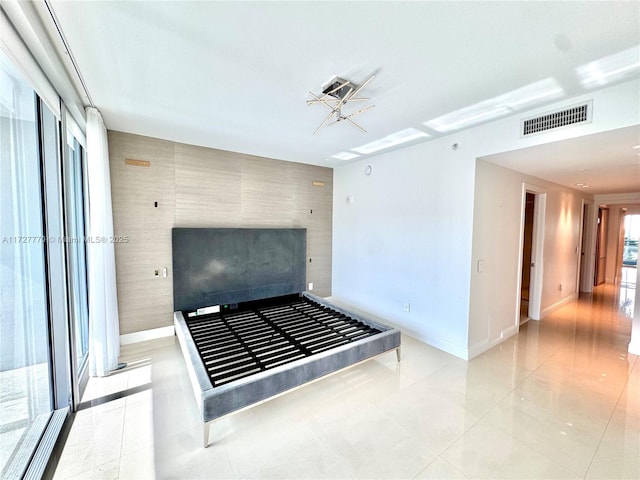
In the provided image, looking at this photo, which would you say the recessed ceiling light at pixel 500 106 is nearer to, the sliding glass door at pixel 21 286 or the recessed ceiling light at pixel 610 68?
the recessed ceiling light at pixel 610 68

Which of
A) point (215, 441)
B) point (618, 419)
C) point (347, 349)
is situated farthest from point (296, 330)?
point (618, 419)

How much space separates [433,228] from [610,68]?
1951 millimetres

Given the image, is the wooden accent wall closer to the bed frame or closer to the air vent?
the bed frame

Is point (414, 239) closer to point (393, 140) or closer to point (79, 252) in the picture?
point (393, 140)

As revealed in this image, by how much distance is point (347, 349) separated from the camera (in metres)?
2.51

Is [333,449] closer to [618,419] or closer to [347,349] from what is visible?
[347,349]

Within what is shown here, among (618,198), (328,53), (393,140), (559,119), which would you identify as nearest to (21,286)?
(328,53)

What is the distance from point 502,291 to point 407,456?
266cm

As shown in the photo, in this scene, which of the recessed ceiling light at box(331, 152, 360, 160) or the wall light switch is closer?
the wall light switch

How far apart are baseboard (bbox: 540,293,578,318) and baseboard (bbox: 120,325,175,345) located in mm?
5873

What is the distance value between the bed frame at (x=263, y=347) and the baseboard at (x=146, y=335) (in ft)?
1.22

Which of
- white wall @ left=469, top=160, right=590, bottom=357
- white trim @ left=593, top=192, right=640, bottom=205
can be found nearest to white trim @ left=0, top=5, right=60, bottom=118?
white wall @ left=469, top=160, right=590, bottom=357

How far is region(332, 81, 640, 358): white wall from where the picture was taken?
2.61m

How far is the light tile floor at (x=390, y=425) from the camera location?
168 centimetres
